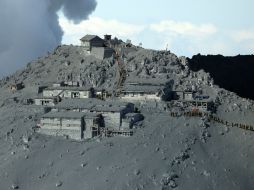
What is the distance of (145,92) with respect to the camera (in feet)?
458

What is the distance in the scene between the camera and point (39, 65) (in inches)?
6693

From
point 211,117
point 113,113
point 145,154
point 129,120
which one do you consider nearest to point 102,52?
point 113,113

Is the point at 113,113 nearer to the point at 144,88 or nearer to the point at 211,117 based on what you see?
the point at 144,88

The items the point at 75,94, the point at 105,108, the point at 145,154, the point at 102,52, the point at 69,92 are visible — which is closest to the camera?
the point at 145,154

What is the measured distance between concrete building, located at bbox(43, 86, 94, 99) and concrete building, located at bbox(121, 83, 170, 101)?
7.68m

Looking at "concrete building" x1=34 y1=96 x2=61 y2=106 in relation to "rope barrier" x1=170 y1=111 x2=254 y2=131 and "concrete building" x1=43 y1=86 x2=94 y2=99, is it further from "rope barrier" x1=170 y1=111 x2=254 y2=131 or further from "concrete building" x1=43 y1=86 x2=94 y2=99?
"rope barrier" x1=170 y1=111 x2=254 y2=131

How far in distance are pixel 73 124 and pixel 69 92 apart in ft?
55.7

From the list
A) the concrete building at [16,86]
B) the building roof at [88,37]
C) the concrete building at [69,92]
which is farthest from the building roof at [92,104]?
the building roof at [88,37]

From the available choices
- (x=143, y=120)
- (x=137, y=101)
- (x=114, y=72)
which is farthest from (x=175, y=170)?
(x=114, y=72)

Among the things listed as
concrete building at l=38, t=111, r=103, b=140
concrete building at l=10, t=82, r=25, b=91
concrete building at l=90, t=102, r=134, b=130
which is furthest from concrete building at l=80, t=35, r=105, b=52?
concrete building at l=38, t=111, r=103, b=140

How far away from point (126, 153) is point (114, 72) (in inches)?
1413

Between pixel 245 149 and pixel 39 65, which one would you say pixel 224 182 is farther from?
pixel 39 65

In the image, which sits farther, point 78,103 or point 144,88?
point 144,88

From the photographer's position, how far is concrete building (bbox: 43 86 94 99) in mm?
145375
